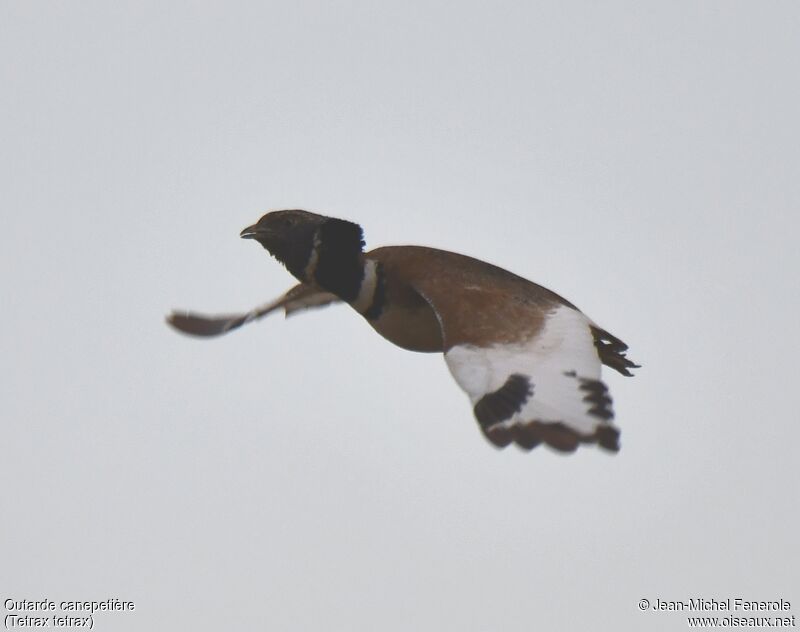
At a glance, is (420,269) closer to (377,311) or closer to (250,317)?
(377,311)

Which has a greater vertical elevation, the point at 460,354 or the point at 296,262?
the point at 296,262

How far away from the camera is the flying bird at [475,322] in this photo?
12.0 meters

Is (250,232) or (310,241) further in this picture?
(250,232)

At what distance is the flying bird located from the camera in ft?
39.4

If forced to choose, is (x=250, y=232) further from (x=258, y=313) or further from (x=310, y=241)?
(x=258, y=313)

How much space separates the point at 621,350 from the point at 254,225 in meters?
3.61

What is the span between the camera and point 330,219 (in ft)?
50.5

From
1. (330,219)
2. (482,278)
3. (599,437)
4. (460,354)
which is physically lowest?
(599,437)

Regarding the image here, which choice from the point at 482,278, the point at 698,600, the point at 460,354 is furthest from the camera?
the point at 698,600

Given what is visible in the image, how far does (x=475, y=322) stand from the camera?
44.0 feet

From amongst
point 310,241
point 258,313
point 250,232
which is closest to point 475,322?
point 310,241

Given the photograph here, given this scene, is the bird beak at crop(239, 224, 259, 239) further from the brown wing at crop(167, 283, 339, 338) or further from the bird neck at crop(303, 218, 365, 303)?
the brown wing at crop(167, 283, 339, 338)

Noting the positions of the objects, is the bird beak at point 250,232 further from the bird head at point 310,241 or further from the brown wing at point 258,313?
the brown wing at point 258,313

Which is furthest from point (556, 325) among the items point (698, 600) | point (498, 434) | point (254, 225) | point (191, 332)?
point (698, 600)
